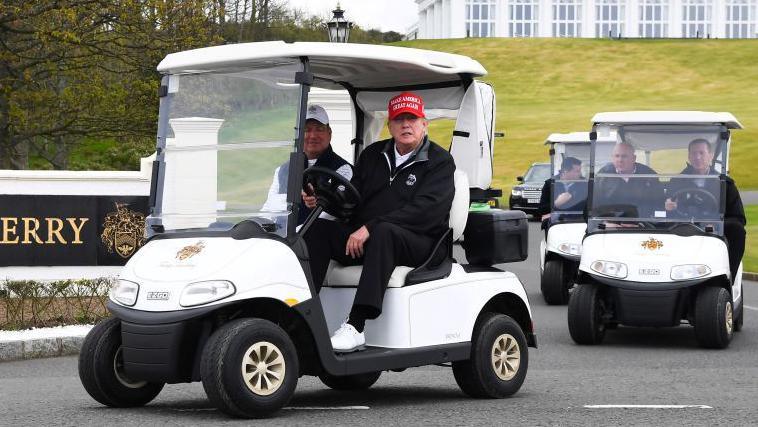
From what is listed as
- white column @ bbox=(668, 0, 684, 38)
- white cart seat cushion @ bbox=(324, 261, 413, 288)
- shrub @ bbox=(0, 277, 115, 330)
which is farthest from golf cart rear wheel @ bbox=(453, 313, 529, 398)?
white column @ bbox=(668, 0, 684, 38)

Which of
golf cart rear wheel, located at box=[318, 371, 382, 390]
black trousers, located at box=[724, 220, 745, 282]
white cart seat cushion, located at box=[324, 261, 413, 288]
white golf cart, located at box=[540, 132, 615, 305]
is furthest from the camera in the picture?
white golf cart, located at box=[540, 132, 615, 305]

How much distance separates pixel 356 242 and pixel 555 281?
842 centimetres

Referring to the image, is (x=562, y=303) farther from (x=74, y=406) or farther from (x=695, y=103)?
(x=695, y=103)

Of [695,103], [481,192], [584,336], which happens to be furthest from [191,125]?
[695,103]

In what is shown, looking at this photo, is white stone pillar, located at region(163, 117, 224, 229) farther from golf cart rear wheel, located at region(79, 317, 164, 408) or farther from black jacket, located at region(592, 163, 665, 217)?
black jacket, located at region(592, 163, 665, 217)

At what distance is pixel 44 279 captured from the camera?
1762 cm

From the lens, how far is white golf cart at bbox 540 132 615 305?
52.7 ft

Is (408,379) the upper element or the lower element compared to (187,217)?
lower

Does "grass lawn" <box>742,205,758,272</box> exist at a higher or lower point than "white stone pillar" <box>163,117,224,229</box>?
lower

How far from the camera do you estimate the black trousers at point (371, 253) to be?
7953 millimetres

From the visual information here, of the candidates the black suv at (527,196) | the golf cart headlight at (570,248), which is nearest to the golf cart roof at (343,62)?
the golf cart headlight at (570,248)

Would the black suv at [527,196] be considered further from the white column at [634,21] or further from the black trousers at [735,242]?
the white column at [634,21]

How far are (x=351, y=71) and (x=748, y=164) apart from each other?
51.0 meters

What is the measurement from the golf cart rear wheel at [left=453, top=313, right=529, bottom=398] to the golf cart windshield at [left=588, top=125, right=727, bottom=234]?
168 inches
